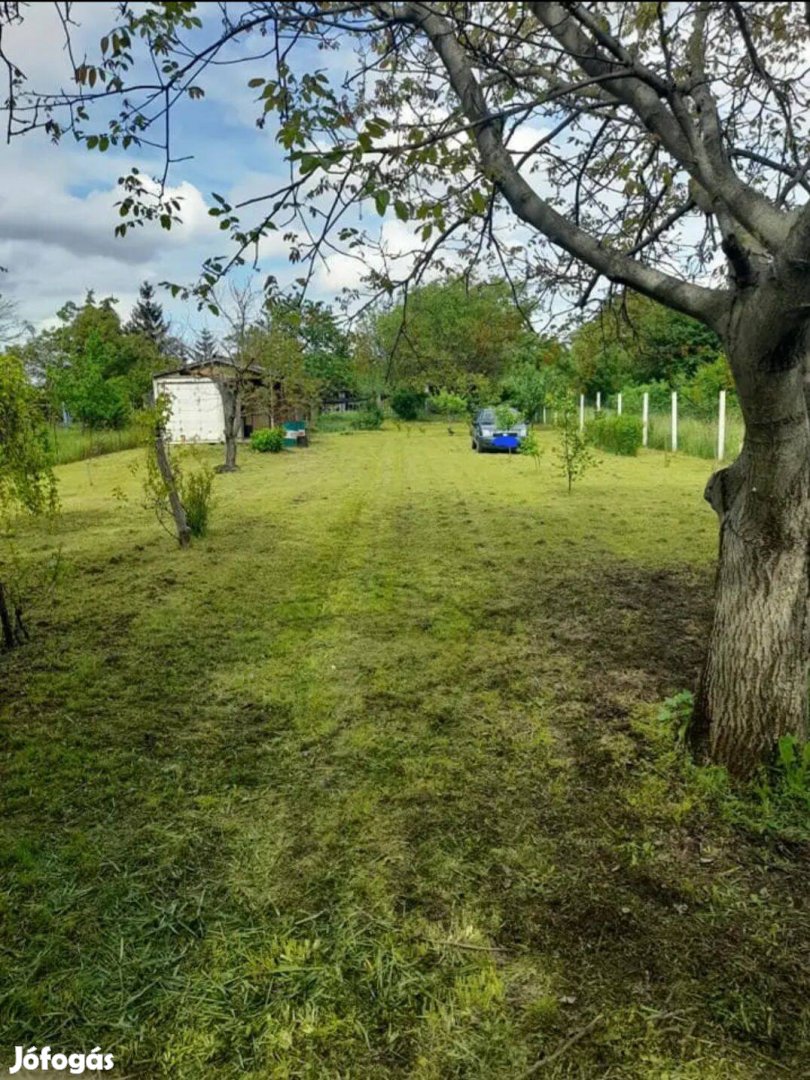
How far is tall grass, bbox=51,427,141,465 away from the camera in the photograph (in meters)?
20.5

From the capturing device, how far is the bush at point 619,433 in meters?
16.7

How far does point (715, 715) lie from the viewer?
2830 millimetres

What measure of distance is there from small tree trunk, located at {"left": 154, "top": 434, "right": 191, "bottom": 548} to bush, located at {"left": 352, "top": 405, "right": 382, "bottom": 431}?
90.9 ft

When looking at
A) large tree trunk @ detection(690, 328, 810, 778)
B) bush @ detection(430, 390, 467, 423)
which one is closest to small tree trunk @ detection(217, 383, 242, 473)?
bush @ detection(430, 390, 467, 423)

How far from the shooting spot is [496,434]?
61.9 feet

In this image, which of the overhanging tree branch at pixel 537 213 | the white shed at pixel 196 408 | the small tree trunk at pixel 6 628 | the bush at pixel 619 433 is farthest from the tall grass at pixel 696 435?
the white shed at pixel 196 408

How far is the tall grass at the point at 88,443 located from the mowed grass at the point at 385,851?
17114 mm

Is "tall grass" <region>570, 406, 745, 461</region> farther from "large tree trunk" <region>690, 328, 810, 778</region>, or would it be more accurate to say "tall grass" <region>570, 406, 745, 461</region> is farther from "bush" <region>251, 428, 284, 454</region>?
"large tree trunk" <region>690, 328, 810, 778</region>

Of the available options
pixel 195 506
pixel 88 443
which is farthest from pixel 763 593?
pixel 88 443

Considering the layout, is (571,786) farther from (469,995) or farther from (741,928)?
(469,995)

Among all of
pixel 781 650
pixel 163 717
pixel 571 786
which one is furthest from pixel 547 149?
pixel 163 717

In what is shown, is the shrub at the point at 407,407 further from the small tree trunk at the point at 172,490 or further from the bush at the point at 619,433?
the small tree trunk at the point at 172,490

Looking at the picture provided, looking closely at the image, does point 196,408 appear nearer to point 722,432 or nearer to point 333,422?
point 333,422

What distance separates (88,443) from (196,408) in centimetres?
518
